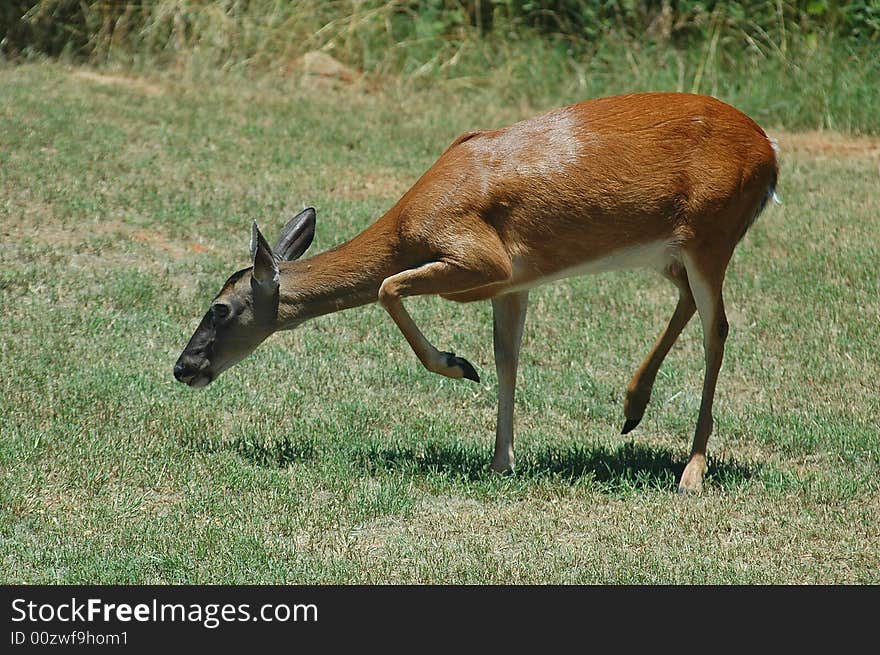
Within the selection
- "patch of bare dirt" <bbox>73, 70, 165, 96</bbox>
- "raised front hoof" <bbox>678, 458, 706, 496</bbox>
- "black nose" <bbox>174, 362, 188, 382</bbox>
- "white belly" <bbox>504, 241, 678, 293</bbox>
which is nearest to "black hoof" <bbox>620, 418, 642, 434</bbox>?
"raised front hoof" <bbox>678, 458, 706, 496</bbox>

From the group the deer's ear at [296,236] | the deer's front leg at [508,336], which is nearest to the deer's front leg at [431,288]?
the deer's front leg at [508,336]

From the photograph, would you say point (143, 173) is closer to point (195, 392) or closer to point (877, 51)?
point (195, 392)

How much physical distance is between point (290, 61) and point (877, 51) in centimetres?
677

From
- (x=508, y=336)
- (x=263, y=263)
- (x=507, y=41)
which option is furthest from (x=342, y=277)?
(x=507, y=41)

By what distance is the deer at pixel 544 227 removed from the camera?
696 cm

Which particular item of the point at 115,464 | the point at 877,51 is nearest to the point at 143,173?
the point at 115,464

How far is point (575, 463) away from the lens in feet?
24.4

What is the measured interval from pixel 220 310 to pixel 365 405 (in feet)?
4.36

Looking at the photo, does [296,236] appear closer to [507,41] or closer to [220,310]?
[220,310]

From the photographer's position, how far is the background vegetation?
631 inches

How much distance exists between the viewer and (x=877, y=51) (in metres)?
16.0

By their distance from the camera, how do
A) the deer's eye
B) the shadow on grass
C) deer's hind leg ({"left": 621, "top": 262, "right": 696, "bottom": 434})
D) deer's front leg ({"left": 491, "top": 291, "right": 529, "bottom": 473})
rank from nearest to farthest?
the shadow on grass
the deer's eye
deer's front leg ({"left": 491, "top": 291, "right": 529, "bottom": 473})
deer's hind leg ({"left": 621, "top": 262, "right": 696, "bottom": 434})

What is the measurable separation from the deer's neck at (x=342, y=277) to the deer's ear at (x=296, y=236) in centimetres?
30

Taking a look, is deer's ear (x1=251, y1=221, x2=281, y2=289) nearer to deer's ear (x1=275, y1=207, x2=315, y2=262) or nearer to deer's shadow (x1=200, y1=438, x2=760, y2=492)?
deer's ear (x1=275, y1=207, x2=315, y2=262)
